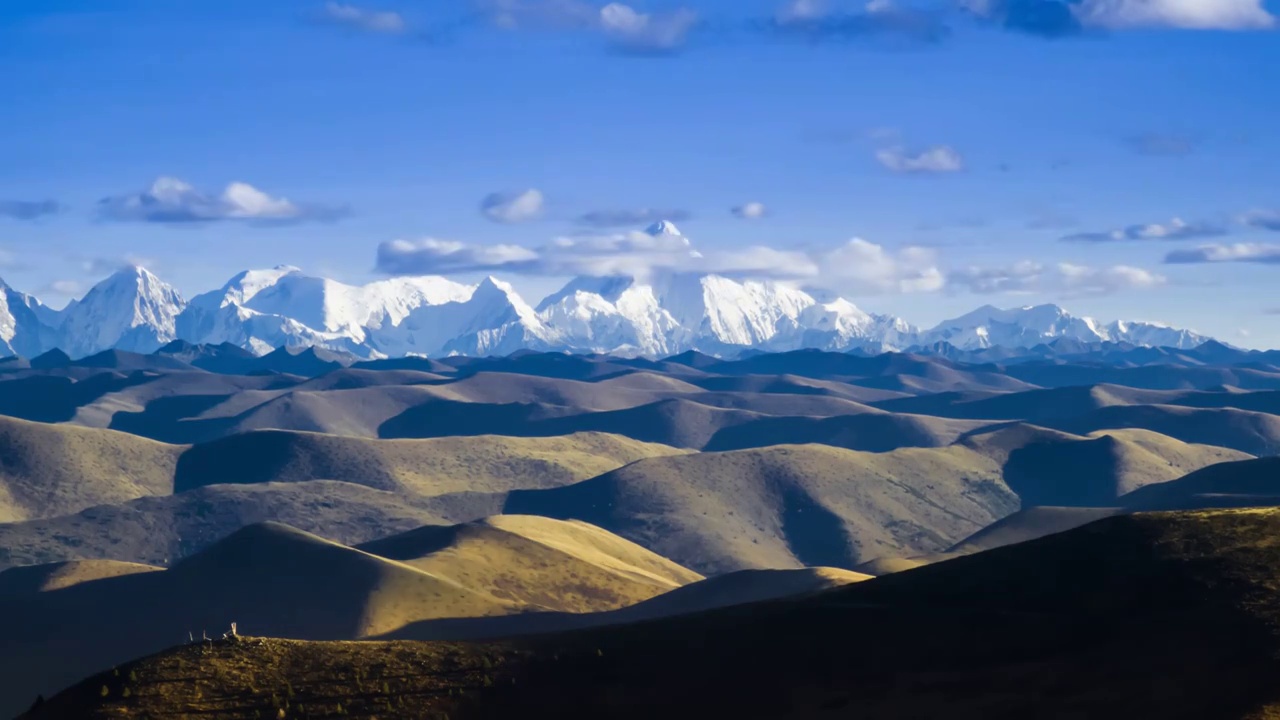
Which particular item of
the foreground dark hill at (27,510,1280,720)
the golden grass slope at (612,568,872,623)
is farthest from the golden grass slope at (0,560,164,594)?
the foreground dark hill at (27,510,1280,720)

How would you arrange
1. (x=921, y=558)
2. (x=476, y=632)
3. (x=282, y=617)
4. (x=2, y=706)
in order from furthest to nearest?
1. (x=921, y=558)
2. (x=282, y=617)
3. (x=476, y=632)
4. (x=2, y=706)

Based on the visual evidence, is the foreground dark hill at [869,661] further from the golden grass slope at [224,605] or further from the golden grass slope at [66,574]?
the golden grass slope at [66,574]

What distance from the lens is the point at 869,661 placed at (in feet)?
216

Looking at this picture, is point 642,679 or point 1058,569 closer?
point 642,679

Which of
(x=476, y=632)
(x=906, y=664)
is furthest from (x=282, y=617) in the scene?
(x=906, y=664)

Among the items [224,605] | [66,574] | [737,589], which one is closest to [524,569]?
[737,589]

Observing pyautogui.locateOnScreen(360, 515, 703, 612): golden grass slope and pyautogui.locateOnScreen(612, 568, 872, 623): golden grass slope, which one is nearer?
pyautogui.locateOnScreen(612, 568, 872, 623): golden grass slope

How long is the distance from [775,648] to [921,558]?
12412cm

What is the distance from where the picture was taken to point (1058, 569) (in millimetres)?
77000

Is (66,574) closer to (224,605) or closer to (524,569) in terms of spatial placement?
(224,605)

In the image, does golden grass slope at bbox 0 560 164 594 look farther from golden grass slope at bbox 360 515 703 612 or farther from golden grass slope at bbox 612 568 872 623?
golden grass slope at bbox 612 568 872 623

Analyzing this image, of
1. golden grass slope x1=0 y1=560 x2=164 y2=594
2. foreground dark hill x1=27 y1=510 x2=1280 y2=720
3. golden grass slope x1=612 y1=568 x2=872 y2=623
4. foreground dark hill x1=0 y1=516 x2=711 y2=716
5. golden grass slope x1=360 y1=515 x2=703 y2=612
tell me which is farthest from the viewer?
golden grass slope x1=0 y1=560 x2=164 y2=594

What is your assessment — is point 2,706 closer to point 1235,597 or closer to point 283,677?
point 283,677

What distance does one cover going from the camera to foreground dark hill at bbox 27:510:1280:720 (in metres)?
58.2
